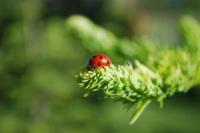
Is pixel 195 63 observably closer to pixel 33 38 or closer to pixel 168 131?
pixel 33 38

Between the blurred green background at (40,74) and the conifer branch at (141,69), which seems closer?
the conifer branch at (141,69)

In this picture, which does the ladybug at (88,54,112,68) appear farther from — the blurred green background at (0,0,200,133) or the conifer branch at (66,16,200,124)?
the blurred green background at (0,0,200,133)

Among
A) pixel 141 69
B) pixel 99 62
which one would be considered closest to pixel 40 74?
pixel 141 69

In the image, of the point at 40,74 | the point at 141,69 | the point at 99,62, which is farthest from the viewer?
the point at 40,74

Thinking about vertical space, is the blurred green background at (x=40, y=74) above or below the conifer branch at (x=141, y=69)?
above

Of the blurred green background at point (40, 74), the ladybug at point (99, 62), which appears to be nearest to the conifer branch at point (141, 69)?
the ladybug at point (99, 62)

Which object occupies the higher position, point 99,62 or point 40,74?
point 40,74

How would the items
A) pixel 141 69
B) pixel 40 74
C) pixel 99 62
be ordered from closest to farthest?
pixel 99 62 → pixel 141 69 → pixel 40 74

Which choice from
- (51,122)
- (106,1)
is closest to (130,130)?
(106,1)

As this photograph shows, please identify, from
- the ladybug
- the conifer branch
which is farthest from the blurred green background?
the ladybug

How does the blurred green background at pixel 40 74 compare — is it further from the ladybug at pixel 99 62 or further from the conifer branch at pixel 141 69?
the ladybug at pixel 99 62

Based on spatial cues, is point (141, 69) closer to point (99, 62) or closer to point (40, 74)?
point (99, 62)
